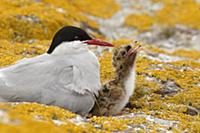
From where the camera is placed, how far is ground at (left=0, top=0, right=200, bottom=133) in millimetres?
6430

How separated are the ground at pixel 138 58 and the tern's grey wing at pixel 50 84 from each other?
0.79 metres

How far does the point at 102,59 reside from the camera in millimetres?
12039

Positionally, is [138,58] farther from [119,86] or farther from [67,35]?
[119,86]

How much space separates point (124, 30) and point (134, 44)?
13529mm

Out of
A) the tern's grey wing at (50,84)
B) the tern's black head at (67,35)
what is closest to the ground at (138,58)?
the tern's grey wing at (50,84)

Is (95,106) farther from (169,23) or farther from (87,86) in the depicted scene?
(169,23)

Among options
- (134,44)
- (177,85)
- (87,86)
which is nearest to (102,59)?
(177,85)

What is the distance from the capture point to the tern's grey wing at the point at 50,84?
298 inches

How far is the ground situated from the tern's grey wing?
79 centimetres

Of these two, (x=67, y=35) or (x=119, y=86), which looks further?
(x=67, y=35)

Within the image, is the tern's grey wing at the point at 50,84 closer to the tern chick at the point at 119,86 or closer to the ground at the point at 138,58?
the tern chick at the point at 119,86

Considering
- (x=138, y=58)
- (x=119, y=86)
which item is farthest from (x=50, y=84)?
(x=138, y=58)

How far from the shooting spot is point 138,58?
1230 centimetres

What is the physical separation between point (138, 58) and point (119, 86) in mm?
4148
